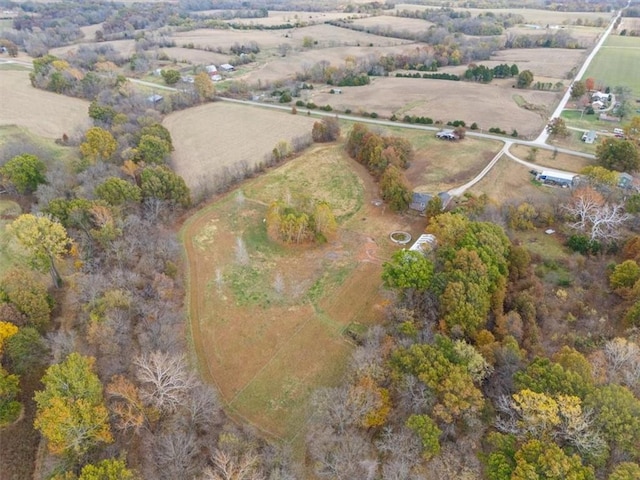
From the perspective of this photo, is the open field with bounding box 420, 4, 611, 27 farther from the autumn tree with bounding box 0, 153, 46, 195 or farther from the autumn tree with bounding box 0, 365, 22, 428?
the autumn tree with bounding box 0, 365, 22, 428

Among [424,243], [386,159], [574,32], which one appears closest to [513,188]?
[386,159]

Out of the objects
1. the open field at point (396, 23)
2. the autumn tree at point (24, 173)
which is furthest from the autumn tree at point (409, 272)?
the open field at point (396, 23)

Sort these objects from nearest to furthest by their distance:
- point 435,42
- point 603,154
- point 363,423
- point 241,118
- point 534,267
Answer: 1. point 363,423
2. point 534,267
3. point 603,154
4. point 241,118
5. point 435,42

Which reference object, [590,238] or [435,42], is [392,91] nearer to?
[435,42]

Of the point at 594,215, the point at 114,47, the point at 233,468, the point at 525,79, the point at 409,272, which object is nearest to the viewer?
the point at 233,468

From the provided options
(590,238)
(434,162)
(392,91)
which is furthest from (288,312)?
(392,91)

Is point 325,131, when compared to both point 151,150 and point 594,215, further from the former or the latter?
point 594,215
